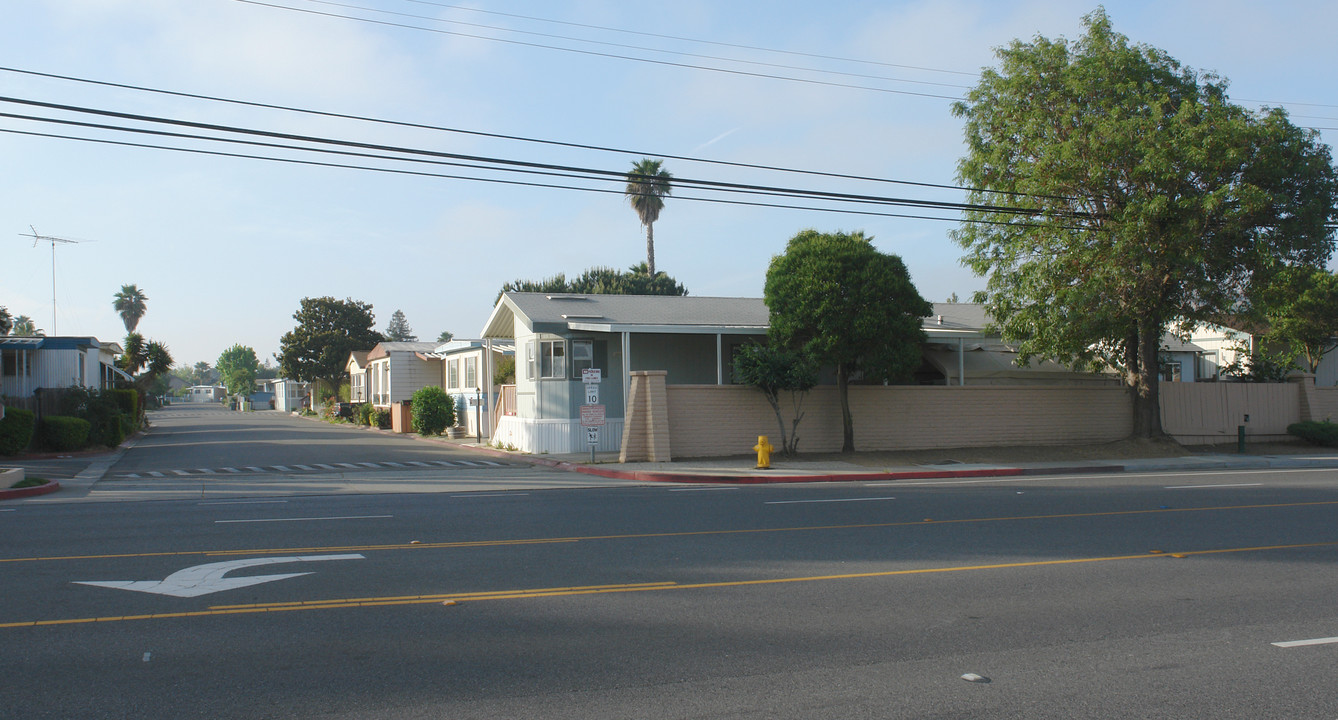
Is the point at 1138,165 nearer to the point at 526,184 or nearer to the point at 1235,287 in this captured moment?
the point at 1235,287

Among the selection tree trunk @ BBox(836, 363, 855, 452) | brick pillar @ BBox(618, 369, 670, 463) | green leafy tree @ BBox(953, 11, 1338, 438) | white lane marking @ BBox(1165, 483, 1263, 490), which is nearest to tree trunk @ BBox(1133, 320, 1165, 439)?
green leafy tree @ BBox(953, 11, 1338, 438)

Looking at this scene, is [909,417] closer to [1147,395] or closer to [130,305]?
[1147,395]

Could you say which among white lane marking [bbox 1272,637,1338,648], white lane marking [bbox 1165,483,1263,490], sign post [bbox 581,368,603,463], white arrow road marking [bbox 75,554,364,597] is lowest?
white lane marking [bbox 1165,483,1263,490]

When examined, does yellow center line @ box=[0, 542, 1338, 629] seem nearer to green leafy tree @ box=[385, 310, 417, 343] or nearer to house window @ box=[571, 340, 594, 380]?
house window @ box=[571, 340, 594, 380]

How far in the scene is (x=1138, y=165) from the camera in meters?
22.2

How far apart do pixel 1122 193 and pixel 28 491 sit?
82.7ft

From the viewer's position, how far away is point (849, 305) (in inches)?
878

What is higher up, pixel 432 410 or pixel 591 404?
pixel 591 404

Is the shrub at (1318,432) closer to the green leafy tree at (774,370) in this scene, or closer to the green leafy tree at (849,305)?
the green leafy tree at (849,305)

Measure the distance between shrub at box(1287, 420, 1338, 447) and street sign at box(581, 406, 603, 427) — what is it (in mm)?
23247

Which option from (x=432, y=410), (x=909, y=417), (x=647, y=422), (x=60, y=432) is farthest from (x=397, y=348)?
(x=909, y=417)

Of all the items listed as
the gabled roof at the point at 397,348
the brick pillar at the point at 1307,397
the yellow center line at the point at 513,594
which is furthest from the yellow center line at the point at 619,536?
the gabled roof at the point at 397,348

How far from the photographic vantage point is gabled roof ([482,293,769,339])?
79.3 ft

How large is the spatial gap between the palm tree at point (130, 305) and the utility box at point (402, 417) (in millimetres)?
91751
